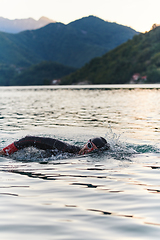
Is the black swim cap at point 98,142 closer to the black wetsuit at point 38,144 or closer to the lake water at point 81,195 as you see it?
the lake water at point 81,195

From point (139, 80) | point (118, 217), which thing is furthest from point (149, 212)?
point (139, 80)

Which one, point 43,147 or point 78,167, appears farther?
point 43,147

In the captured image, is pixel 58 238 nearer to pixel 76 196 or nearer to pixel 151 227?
pixel 151 227

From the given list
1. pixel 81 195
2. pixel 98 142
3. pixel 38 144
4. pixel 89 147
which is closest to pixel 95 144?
pixel 98 142

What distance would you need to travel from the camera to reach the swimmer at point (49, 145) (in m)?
10.1

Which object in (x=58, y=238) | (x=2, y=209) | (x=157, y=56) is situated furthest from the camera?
(x=157, y=56)

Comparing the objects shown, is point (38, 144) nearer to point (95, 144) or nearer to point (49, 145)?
point (49, 145)

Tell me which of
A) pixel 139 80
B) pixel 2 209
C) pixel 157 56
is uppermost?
pixel 157 56

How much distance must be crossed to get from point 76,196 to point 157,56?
193 m

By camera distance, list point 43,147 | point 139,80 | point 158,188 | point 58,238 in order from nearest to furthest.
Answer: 1. point 58,238
2. point 158,188
3. point 43,147
4. point 139,80

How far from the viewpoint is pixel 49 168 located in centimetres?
930

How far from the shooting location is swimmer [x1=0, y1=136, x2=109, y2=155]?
33.2 feet

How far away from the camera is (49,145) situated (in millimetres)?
10242

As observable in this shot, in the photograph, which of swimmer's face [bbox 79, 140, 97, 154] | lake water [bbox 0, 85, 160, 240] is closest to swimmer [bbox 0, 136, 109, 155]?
swimmer's face [bbox 79, 140, 97, 154]
